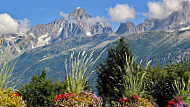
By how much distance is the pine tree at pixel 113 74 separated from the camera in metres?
10.9

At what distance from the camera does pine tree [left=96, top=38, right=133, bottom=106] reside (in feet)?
35.7

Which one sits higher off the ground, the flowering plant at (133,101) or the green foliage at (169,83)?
the green foliage at (169,83)

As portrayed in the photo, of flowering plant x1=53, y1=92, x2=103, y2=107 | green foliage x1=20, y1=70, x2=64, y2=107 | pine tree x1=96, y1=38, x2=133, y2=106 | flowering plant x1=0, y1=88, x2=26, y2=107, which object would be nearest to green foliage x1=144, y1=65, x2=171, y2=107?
pine tree x1=96, y1=38, x2=133, y2=106

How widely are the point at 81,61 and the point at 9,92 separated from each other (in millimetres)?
2726

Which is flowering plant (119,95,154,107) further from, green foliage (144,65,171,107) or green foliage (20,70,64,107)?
green foliage (20,70,64,107)

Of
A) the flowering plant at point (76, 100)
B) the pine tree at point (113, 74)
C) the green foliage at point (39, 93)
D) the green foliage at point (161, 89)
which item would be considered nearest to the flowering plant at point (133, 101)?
the flowering plant at point (76, 100)

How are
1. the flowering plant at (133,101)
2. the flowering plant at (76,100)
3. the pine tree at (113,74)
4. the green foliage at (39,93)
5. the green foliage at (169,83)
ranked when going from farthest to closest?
the green foliage at (39,93) → the pine tree at (113,74) → the green foliage at (169,83) → the flowering plant at (133,101) → the flowering plant at (76,100)

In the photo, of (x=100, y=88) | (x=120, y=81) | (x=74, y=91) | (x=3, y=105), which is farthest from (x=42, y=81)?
(x=3, y=105)

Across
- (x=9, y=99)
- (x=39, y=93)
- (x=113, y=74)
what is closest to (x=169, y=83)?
(x=113, y=74)

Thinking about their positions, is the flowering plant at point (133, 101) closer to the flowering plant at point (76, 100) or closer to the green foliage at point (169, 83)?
the flowering plant at point (76, 100)

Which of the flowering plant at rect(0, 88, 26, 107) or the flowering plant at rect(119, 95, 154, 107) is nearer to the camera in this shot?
the flowering plant at rect(0, 88, 26, 107)

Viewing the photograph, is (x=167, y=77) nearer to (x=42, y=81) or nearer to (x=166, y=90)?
(x=166, y=90)

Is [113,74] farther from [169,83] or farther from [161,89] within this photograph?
[169,83]

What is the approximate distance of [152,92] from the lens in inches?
451
